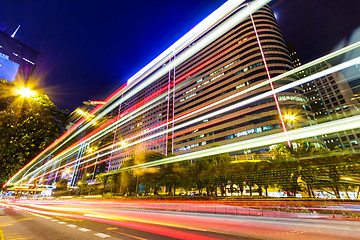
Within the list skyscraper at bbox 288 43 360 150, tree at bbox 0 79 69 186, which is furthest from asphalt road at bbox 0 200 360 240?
skyscraper at bbox 288 43 360 150

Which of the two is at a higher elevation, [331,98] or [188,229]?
[331,98]

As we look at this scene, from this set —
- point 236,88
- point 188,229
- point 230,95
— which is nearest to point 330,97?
point 236,88

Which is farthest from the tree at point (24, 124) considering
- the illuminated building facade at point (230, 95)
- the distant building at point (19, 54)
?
the distant building at point (19, 54)

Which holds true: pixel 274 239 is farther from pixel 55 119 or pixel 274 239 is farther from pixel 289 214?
pixel 55 119

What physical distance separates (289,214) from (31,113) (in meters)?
16.4

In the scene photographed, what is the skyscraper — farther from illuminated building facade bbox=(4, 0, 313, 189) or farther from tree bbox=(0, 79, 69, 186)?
tree bbox=(0, 79, 69, 186)

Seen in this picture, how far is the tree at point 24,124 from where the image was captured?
6838 mm

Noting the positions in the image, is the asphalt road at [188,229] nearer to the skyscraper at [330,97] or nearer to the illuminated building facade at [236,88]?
the illuminated building facade at [236,88]

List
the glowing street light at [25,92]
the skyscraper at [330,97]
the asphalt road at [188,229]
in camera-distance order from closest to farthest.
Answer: the asphalt road at [188,229]
the glowing street light at [25,92]
the skyscraper at [330,97]

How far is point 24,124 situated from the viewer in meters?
7.30

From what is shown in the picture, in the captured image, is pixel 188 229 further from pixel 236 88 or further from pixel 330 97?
pixel 330 97

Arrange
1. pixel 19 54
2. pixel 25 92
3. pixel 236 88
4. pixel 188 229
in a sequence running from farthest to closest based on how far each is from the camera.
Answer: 1. pixel 19 54
2. pixel 236 88
3. pixel 188 229
4. pixel 25 92

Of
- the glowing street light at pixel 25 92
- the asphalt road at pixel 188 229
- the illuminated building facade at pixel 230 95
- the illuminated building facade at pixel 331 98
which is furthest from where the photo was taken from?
the illuminated building facade at pixel 331 98

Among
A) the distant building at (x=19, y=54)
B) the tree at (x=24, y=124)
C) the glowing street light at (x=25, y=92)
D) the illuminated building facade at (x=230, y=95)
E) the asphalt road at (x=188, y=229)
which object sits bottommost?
the asphalt road at (x=188, y=229)
